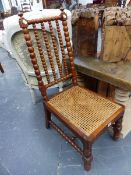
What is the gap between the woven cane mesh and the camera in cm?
94

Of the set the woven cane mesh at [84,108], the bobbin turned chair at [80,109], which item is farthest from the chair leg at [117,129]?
the woven cane mesh at [84,108]

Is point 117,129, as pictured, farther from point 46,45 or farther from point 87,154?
point 46,45

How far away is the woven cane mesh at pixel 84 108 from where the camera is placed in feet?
3.10

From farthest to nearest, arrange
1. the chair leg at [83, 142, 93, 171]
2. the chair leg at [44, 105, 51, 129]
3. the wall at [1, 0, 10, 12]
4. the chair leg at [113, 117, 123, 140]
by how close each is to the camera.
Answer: the wall at [1, 0, 10, 12] → the chair leg at [44, 105, 51, 129] → the chair leg at [113, 117, 123, 140] → the chair leg at [83, 142, 93, 171]

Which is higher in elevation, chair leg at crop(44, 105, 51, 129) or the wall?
the wall

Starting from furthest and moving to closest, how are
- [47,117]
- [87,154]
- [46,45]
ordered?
[47,117]
[46,45]
[87,154]

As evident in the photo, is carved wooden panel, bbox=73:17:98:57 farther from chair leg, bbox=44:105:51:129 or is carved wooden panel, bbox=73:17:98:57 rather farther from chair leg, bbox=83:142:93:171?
chair leg, bbox=83:142:93:171

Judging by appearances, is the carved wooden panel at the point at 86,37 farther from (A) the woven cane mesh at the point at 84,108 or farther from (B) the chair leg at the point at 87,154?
(B) the chair leg at the point at 87,154

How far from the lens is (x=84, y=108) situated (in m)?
1.05

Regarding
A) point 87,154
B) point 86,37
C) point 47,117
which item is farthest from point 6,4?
point 87,154

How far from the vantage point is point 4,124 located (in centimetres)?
150

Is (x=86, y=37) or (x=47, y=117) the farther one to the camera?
(x=47, y=117)

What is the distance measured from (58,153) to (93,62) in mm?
740

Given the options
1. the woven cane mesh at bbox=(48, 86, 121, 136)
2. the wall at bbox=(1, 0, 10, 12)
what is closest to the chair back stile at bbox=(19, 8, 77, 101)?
the woven cane mesh at bbox=(48, 86, 121, 136)
